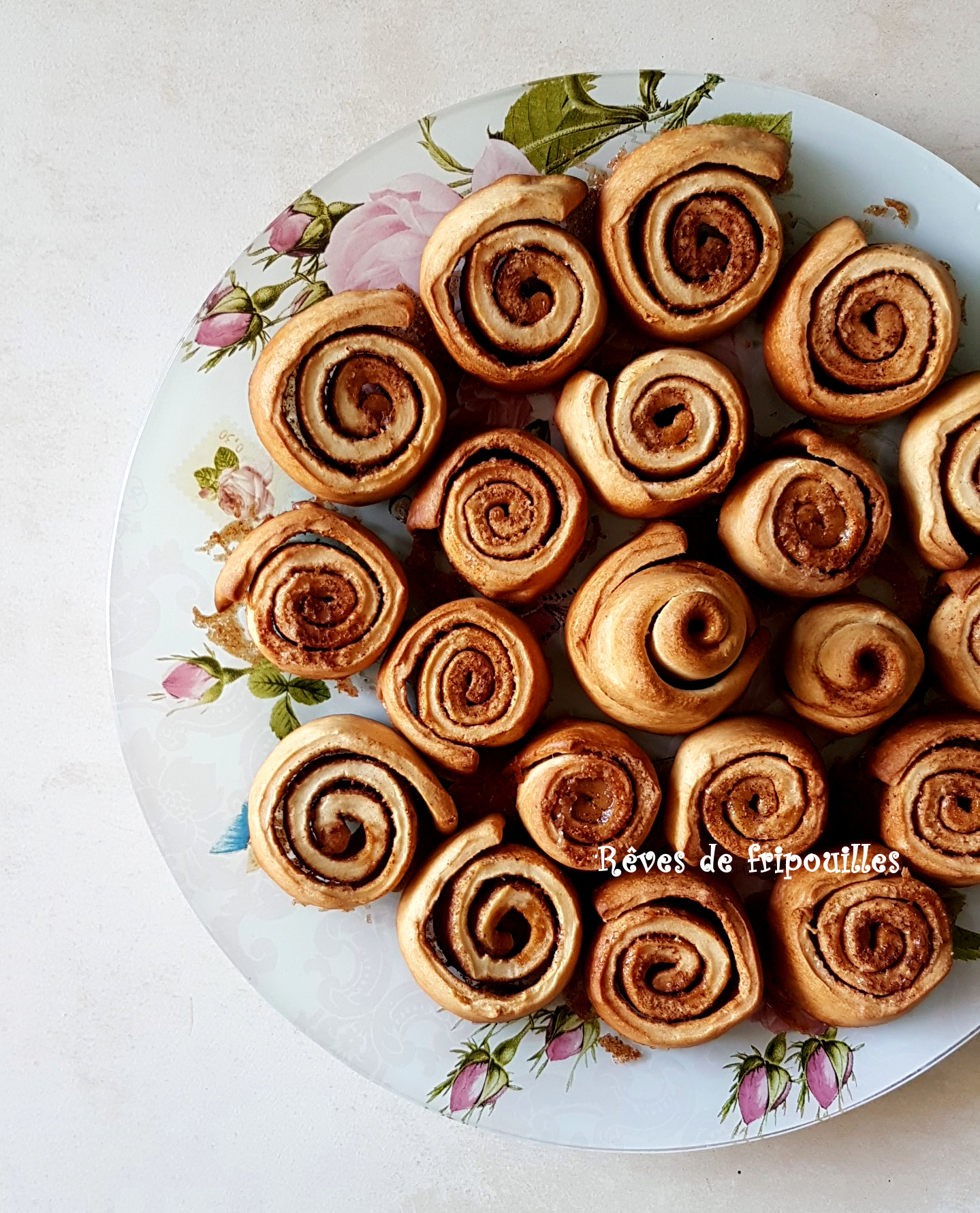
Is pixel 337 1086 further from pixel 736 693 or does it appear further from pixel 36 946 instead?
pixel 736 693

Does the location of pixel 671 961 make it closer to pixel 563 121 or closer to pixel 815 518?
pixel 815 518

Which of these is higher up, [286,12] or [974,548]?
[286,12]

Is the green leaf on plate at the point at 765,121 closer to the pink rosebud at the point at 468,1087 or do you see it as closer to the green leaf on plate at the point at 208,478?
the green leaf on plate at the point at 208,478

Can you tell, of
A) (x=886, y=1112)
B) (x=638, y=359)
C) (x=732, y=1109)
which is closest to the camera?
(x=638, y=359)

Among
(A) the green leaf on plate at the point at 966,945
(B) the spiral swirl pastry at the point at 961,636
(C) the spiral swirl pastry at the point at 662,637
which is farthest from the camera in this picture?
(A) the green leaf on plate at the point at 966,945

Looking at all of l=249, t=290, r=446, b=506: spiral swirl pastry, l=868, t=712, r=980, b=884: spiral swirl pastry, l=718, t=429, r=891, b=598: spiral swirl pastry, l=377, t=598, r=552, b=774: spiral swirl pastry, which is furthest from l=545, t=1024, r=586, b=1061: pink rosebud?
l=249, t=290, r=446, b=506: spiral swirl pastry

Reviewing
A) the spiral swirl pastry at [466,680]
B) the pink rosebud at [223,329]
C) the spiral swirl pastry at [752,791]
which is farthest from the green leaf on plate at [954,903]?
the pink rosebud at [223,329]

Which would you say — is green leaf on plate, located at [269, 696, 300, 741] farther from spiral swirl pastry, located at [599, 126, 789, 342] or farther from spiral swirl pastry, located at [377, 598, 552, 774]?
spiral swirl pastry, located at [599, 126, 789, 342]

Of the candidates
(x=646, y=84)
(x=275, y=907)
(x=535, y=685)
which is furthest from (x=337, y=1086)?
(x=646, y=84)
